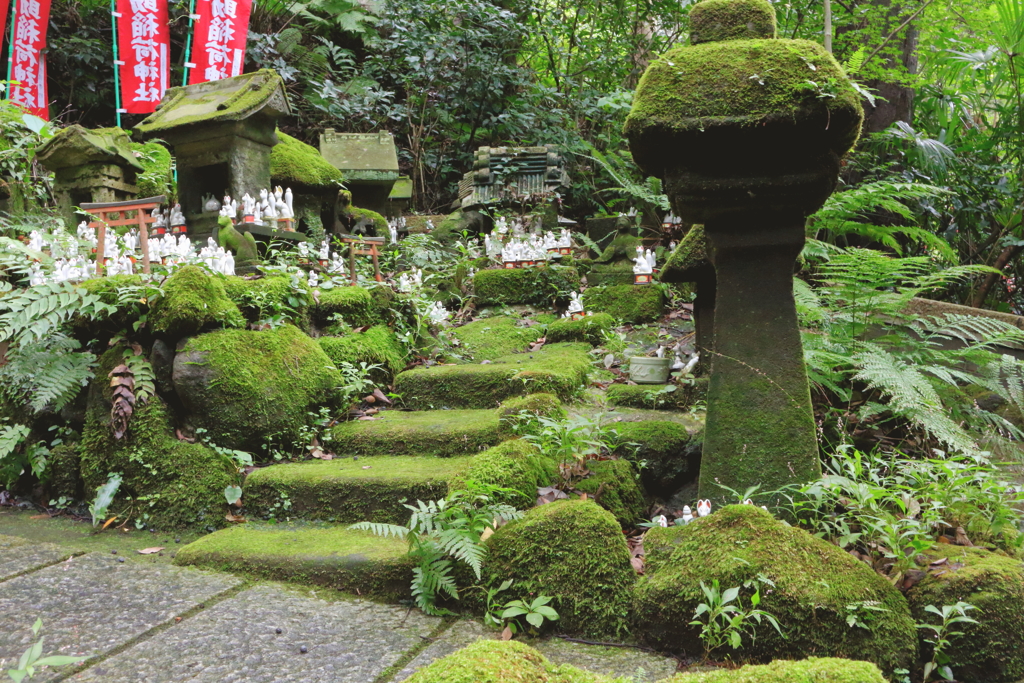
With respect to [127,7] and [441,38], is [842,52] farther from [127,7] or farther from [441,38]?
[127,7]

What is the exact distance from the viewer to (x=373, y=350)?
4.69m

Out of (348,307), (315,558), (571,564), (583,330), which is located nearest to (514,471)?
(571,564)

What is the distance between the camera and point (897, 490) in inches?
99.5

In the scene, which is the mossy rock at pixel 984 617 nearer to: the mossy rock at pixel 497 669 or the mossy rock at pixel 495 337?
the mossy rock at pixel 497 669

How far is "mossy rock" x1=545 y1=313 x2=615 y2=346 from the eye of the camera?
5637 mm

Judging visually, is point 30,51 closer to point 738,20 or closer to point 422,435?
point 422,435

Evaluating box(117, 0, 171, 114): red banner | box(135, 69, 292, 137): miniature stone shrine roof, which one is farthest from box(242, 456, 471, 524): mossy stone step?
box(117, 0, 171, 114): red banner

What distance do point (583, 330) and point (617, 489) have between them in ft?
9.23

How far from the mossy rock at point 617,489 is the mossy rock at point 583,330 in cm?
259

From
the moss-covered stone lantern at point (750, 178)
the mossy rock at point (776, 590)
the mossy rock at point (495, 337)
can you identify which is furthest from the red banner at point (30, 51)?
the mossy rock at point (776, 590)

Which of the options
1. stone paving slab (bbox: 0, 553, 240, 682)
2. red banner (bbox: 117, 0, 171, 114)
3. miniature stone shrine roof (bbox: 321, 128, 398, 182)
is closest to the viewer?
stone paving slab (bbox: 0, 553, 240, 682)

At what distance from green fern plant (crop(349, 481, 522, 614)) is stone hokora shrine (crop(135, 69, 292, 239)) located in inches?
194

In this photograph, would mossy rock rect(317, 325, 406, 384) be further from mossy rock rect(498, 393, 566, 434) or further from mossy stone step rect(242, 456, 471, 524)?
mossy rock rect(498, 393, 566, 434)

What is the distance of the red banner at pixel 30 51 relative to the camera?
1103 cm
